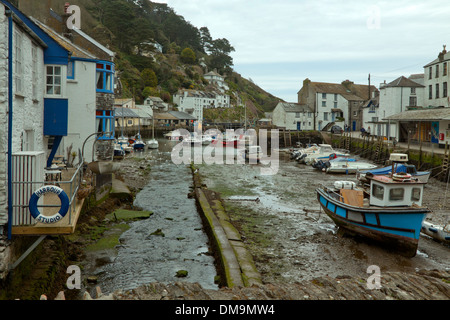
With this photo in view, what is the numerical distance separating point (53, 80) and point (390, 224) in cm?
1276

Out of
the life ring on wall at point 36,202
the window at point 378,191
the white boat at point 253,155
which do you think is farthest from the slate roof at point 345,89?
the life ring on wall at point 36,202

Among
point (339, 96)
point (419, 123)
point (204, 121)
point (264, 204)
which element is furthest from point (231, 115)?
point (264, 204)

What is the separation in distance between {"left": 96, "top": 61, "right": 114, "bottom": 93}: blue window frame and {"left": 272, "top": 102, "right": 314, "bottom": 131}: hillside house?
51805 mm

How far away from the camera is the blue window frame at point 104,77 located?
20938mm

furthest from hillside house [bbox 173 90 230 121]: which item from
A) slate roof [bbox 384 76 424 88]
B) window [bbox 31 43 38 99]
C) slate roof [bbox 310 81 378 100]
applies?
window [bbox 31 43 38 99]

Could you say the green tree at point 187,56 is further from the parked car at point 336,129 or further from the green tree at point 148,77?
the parked car at point 336,129

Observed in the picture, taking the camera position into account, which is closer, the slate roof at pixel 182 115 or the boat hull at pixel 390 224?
the boat hull at pixel 390 224

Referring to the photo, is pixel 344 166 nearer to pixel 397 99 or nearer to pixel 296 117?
pixel 397 99

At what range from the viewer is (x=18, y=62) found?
919 centimetres

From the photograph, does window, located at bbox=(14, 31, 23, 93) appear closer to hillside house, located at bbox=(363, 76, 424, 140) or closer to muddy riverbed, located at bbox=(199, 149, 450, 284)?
muddy riverbed, located at bbox=(199, 149, 450, 284)

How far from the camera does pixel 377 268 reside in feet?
40.0

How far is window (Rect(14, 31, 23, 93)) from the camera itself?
880cm

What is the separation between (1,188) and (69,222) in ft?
4.95
